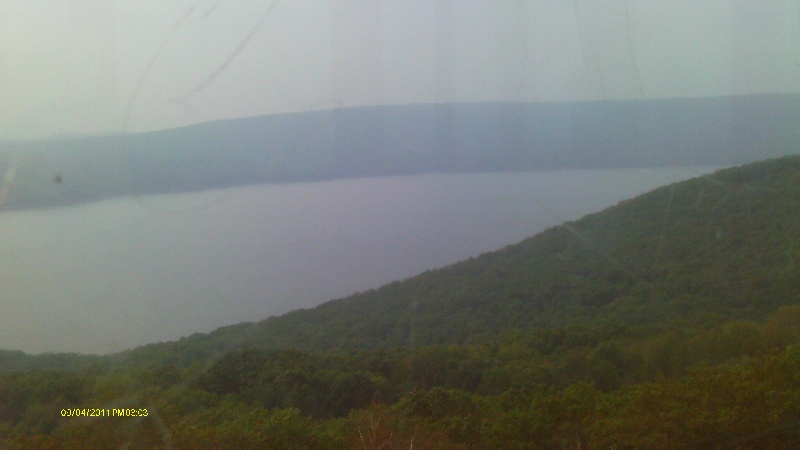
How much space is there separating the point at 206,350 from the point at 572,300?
604cm

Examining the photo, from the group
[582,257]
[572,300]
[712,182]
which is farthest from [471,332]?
[712,182]

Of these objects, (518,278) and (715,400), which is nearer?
(715,400)

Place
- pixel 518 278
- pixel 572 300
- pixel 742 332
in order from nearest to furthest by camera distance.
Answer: pixel 742 332 < pixel 572 300 < pixel 518 278

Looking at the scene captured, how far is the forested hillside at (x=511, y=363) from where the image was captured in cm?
486

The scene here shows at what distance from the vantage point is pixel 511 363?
22.7 ft

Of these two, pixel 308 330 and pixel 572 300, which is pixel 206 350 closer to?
pixel 308 330

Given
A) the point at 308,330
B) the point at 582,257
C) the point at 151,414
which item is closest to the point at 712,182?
the point at 582,257

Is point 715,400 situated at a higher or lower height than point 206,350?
lower

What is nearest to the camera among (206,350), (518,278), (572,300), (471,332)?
(206,350)

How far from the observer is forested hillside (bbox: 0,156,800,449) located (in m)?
4.86

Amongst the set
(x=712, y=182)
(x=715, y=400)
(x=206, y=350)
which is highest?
(x=712, y=182)

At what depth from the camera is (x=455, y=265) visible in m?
12.4

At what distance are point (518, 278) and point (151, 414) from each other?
25.8 ft

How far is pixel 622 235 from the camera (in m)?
12.9
